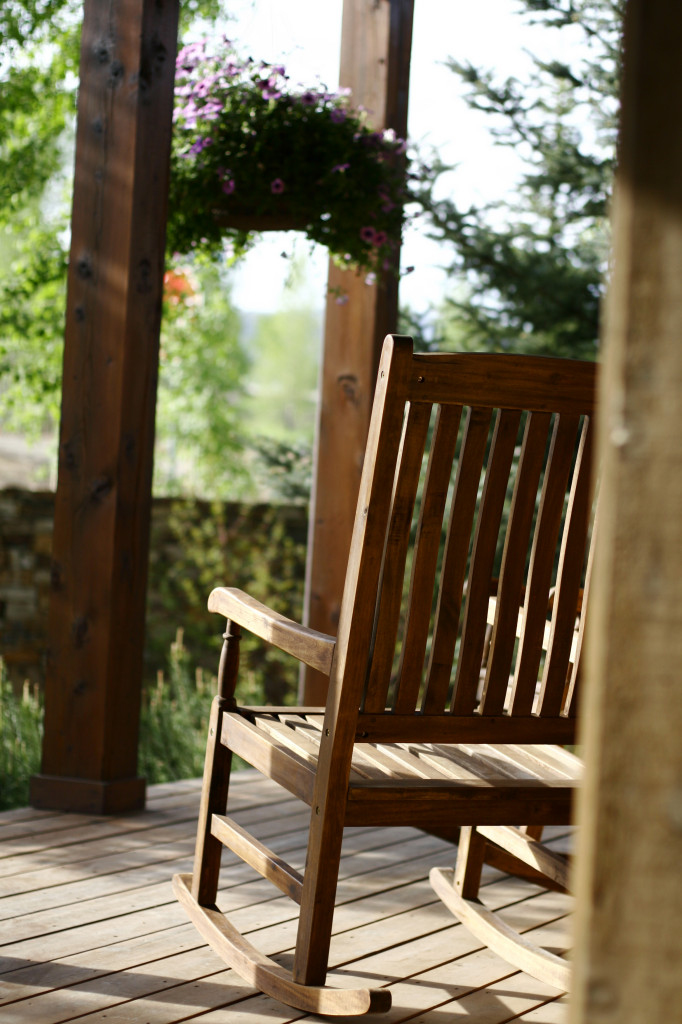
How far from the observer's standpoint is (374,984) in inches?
61.8

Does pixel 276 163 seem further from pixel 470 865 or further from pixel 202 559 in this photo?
pixel 202 559

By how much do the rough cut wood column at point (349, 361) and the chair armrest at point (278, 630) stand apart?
1293 millimetres

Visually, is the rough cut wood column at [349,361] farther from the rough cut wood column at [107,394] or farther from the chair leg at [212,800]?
the chair leg at [212,800]

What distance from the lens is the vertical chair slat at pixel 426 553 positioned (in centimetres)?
135

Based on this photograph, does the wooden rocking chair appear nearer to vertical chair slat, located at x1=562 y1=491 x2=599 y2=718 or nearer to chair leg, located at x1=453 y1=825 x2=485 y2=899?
vertical chair slat, located at x1=562 y1=491 x2=599 y2=718

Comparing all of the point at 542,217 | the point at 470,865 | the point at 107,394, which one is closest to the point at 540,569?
the point at 470,865

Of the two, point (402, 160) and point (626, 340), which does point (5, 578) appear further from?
point (626, 340)

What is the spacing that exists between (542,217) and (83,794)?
376 cm

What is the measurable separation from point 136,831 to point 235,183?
5.11ft

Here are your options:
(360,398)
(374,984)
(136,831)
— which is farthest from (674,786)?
(360,398)

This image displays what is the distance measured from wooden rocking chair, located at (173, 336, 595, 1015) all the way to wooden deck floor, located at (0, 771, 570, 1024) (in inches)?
6.1

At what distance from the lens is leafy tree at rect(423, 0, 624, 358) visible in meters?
4.79

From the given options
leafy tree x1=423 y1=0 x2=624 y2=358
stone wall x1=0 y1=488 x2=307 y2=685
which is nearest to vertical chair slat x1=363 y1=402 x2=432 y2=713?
leafy tree x1=423 y1=0 x2=624 y2=358

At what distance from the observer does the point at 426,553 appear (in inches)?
54.6
